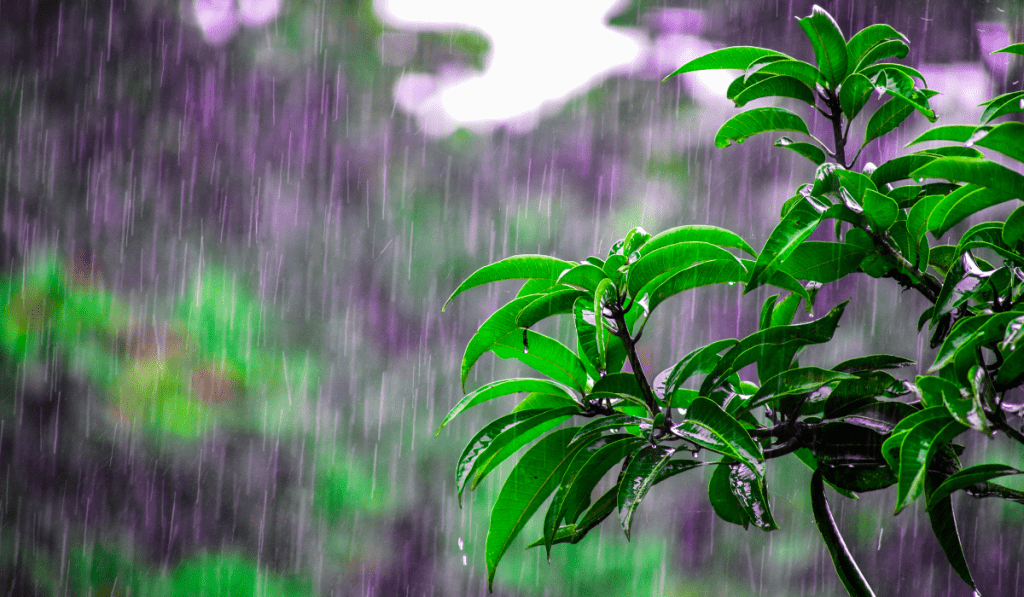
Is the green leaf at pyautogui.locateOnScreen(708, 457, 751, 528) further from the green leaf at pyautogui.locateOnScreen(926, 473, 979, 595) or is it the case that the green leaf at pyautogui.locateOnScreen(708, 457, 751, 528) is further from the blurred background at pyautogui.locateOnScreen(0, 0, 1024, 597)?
the blurred background at pyautogui.locateOnScreen(0, 0, 1024, 597)

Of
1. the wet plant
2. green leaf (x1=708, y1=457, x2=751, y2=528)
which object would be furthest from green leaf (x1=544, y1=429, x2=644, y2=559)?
green leaf (x1=708, y1=457, x2=751, y2=528)

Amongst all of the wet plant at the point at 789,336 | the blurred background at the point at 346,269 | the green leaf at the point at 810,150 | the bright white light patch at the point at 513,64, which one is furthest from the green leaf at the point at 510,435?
the bright white light patch at the point at 513,64

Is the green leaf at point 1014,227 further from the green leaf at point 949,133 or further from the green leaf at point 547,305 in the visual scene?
the green leaf at point 547,305

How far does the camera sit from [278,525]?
2479mm

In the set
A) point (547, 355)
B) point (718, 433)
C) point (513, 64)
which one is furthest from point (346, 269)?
point (718, 433)

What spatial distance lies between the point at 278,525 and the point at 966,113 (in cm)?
247

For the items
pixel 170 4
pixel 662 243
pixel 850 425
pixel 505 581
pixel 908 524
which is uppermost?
pixel 170 4

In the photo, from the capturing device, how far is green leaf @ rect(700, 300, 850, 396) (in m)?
0.43

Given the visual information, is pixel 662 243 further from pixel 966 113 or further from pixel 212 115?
pixel 212 115

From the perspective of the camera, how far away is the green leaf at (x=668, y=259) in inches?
16.1

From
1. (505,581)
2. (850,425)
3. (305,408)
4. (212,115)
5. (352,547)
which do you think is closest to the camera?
(850,425)

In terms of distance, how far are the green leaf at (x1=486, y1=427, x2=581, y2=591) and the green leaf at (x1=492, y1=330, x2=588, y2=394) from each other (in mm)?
40

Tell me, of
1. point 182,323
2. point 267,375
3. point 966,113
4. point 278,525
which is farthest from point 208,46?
point 966,113

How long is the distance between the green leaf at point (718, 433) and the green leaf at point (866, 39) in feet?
0.83
